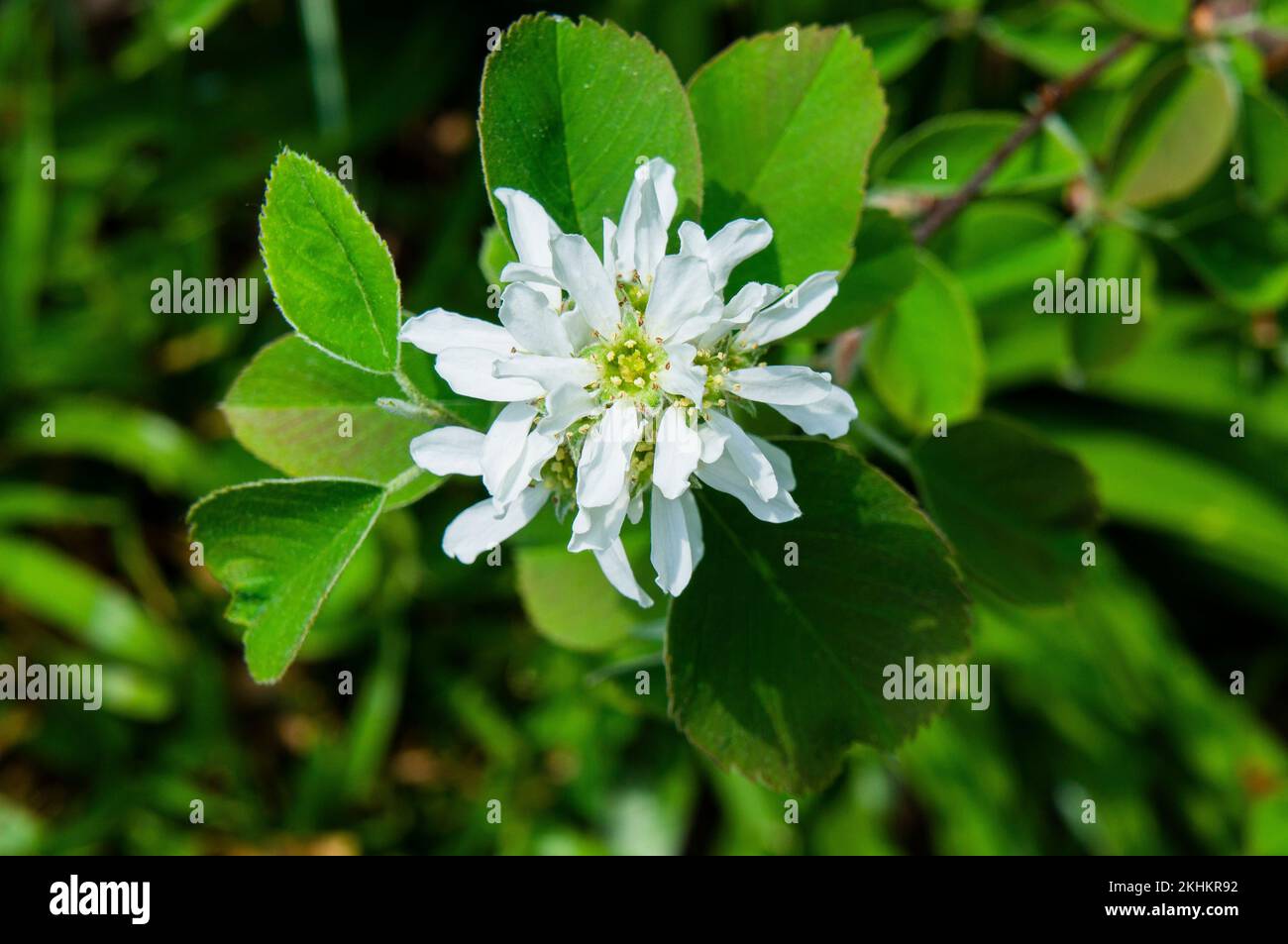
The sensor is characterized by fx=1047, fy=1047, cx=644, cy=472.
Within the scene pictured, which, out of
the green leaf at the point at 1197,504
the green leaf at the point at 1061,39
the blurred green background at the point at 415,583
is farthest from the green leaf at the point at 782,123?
the green leaf at the point at 1197,504

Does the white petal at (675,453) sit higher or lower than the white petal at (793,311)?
lower

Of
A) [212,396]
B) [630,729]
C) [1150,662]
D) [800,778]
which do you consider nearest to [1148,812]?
[1150,662]

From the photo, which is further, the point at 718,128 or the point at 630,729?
the point at 630,729

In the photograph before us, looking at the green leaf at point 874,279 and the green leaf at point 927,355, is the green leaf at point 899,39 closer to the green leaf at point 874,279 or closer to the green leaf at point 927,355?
the green leaf at point 927,355

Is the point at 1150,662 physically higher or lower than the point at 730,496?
lower

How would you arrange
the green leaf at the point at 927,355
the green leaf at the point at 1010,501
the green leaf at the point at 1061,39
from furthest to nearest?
the green leaf at the point at 1061,39 < the green leaf at the point at 927,355 < the green leaf at the point at 1010,501
